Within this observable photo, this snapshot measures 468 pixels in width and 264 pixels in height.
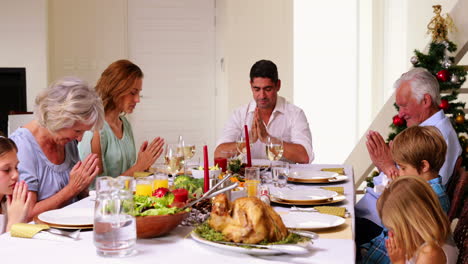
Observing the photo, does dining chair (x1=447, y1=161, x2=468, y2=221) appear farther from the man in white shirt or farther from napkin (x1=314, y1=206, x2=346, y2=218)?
the man in white shirt

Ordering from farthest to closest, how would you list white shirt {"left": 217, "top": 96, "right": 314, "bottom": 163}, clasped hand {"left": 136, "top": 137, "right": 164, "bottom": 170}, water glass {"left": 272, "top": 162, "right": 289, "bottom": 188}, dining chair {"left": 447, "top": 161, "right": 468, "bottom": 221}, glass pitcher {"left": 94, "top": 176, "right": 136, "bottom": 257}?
1. white shirt {"left": 217, "top": 96, "right": 314, "bottom": 163}
2. clasped hand {"left": 136, "top": 137, "right": 164, "bottom": 170}
3. dining chair {"left": 447, "top": 161, "right": 468, "bottom": 221}
4. water glass {"left": 272, "top": 162, "right": 289, "bottom": 188}
5. glass pitcher {"left": 94, "top": 176, "right": 136, "bottom": 257}

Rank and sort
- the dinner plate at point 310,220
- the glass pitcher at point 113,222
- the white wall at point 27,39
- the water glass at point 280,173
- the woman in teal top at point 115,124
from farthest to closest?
the white wall at point 27,39 < the woman in teal top at point 115,124 < the water glass at point 280,173 < the dinner plate at point 310,220 < the glass pitcher at point 113,222

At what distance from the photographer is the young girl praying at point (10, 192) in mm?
1912

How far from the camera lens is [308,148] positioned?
3715mm

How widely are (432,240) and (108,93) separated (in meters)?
2.09

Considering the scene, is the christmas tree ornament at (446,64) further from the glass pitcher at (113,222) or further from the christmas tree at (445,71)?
the glass pitcher at (113,222)

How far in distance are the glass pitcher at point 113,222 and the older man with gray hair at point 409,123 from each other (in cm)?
147

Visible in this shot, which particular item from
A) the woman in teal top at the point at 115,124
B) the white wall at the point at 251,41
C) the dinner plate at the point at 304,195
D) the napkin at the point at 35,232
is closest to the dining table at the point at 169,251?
the napkin at the point at 35,232

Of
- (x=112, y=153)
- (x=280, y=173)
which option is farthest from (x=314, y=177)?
(x=112, y=153)

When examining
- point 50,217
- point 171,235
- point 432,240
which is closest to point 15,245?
point 50,217

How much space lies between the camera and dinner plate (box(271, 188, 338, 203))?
7.09 ft

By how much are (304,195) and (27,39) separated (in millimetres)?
3909

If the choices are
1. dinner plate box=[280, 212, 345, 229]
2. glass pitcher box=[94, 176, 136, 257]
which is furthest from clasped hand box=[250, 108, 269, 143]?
glass pitcher box=[94, 176, 136, 257]

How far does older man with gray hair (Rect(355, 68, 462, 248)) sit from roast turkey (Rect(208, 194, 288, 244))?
1247 millimetres
